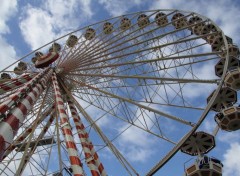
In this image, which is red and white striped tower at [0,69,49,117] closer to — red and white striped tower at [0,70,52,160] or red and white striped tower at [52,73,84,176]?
red and white striped tower at [0,70,52,160]

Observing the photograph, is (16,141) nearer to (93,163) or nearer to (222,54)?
(93,163)

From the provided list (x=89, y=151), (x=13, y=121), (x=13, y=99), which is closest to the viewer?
(x=13, y=121)

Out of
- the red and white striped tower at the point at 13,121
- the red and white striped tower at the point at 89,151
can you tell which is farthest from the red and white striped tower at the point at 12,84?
the red and white striped tower at the point at 89,151

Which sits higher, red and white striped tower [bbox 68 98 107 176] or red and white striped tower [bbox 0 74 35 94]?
red and white striped tower [bbox 0 74 35 94]

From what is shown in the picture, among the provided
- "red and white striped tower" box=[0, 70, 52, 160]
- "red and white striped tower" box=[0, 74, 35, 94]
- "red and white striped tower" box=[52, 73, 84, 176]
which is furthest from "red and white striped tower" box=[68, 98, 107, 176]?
"red and white striped tower" box=[0, 70, 52, 160]

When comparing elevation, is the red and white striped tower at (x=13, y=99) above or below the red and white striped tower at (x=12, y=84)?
below

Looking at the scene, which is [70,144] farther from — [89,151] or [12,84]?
[12,84]

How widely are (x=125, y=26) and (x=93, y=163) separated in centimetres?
1189

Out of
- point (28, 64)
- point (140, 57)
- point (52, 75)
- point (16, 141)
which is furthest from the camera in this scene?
point (28, 64)

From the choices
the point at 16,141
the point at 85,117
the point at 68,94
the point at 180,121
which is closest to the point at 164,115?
the point at 180,121

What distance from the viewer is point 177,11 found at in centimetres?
2192

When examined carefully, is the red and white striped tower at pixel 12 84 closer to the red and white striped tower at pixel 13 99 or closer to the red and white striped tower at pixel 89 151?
the red and white striped tower at pixel 13 99

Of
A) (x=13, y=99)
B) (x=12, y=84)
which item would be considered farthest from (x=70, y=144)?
(x=12, y=84)

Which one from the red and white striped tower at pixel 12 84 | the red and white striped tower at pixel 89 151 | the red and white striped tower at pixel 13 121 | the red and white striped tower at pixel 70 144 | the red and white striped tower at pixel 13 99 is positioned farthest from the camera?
the red and white striped tower at pixel 12 84
